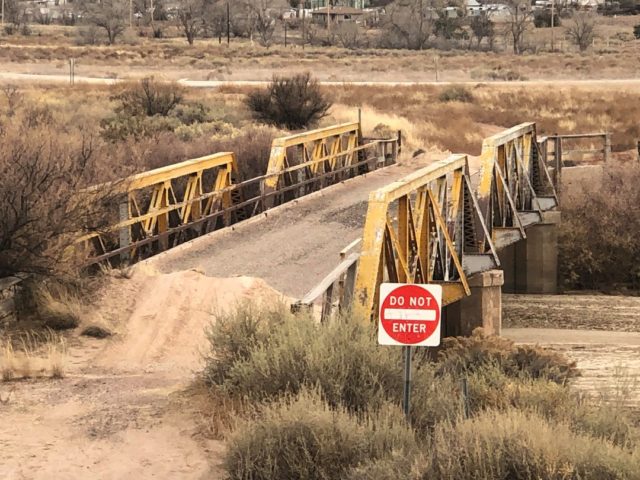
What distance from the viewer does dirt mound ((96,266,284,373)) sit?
11.1 meters

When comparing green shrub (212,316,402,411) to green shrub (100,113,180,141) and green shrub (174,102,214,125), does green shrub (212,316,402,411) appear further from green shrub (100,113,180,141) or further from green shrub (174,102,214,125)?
green shrub (174,102,214,125)

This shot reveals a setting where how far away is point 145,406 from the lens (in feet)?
29.5

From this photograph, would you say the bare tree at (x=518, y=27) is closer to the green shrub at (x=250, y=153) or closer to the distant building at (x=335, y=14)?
the distant building at (x=335, y=14)

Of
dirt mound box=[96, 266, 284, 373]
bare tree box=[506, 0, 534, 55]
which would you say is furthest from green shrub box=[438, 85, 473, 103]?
bare tree box=[506, 0, 534, 55]

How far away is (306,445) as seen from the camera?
7.22 meters

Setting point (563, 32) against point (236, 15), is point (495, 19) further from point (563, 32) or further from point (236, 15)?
point (236, 15)

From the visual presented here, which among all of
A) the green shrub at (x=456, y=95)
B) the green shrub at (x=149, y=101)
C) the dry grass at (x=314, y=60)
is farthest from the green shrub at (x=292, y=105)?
the dry grass at (x=314, y=60)

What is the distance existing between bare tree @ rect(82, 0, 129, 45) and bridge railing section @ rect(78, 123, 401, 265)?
255 ft

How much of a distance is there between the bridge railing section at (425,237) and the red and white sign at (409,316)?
2.29 m

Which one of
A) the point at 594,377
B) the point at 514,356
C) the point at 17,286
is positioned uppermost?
the point at 17,286

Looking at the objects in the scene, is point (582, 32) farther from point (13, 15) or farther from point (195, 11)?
point (13, 15)

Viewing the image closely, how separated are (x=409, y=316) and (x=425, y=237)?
6.58 metres

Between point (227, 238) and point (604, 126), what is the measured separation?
85.4 feet

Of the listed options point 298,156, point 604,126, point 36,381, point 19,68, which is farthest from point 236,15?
point 36,381
